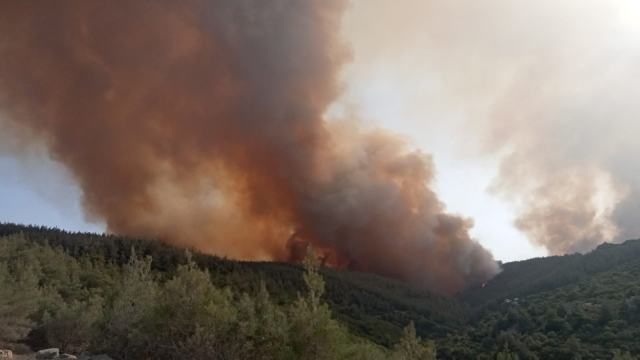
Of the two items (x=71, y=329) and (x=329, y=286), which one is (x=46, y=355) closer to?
(x=71, y=329)

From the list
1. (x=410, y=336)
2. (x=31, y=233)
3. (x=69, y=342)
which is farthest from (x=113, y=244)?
(x=410, y=336)

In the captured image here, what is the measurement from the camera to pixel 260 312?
1769cm

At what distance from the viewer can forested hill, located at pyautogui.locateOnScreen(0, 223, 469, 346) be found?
177 ft

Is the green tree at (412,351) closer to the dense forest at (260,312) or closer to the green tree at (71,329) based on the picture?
the dense forest at (260,312)

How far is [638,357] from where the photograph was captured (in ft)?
79.4

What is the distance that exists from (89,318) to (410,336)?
17715 mm

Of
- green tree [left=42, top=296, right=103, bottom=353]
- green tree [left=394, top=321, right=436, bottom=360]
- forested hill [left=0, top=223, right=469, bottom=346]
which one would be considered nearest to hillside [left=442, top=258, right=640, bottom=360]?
forested hill [left=0, top=223, right=469, bottom=346]

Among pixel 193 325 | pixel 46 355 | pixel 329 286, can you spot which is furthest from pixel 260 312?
pixel 329 286

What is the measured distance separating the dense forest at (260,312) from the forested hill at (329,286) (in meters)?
0.28

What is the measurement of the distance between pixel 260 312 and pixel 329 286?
171 feet

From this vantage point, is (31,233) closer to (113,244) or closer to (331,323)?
(113,244)

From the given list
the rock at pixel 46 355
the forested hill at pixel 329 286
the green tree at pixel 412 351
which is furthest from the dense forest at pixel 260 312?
the rock at pixel 46 355

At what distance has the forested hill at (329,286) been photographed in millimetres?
54062

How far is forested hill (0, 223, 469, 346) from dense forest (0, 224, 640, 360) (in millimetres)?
283
